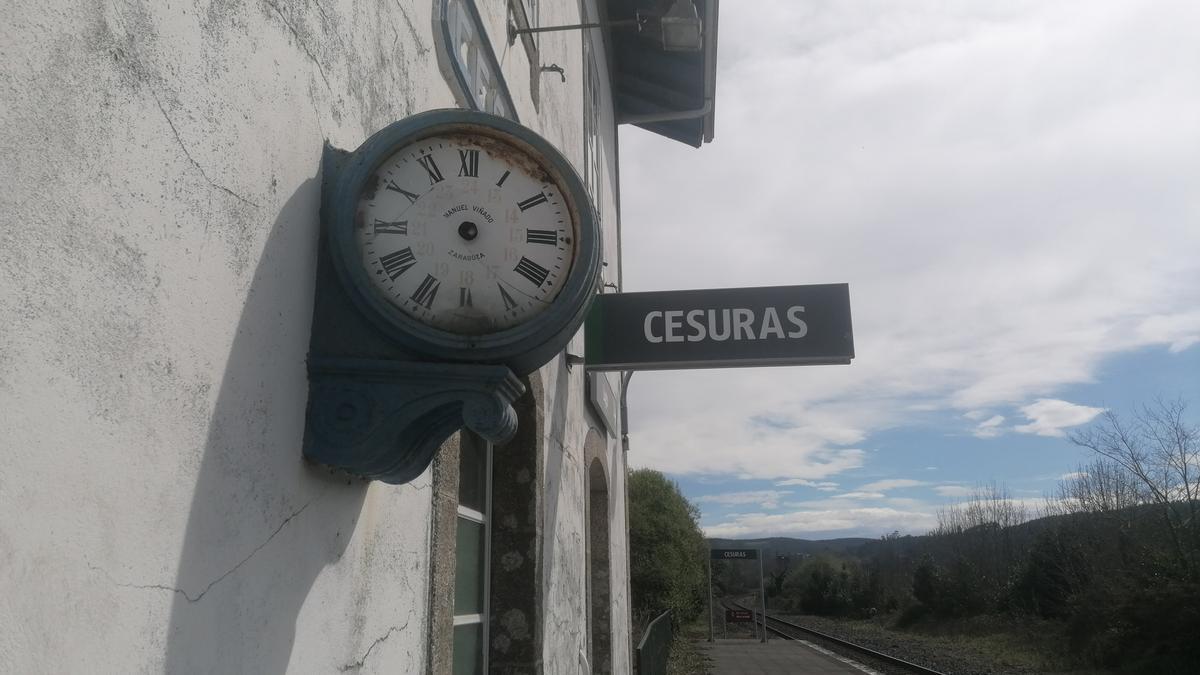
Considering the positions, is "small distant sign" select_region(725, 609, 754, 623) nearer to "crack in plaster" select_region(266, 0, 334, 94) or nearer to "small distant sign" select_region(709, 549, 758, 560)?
"small distant sign" select_region(709, 549, 758, 560)

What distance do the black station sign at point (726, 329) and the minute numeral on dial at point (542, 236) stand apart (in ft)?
8.47

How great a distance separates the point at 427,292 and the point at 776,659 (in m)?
20.3

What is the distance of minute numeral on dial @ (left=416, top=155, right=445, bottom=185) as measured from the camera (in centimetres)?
192

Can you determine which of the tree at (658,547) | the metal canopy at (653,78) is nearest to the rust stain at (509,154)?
the metal canopy at (653,78)

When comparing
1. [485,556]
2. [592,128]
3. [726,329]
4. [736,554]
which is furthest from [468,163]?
[736,554]

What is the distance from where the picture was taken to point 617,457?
9492 millimetres

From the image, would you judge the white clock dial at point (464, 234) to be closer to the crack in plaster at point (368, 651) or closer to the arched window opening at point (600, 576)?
A: the crack in plaster at point (368, 651)

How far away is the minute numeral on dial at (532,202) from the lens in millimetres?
1982

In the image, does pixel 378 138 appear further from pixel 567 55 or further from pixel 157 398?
pixel 567 55

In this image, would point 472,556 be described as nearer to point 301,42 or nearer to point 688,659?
point 301,42

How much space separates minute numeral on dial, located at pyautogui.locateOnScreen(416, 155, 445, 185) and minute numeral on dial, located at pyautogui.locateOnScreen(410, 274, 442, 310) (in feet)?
0.68

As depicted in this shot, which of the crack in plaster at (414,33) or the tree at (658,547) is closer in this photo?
the crack in plaster at (414,33)

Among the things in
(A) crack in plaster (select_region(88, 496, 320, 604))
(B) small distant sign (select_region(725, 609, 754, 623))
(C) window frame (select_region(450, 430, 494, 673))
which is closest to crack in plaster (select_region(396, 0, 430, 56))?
(A) crack in plaster (select_region(88, 496, 320, 604))

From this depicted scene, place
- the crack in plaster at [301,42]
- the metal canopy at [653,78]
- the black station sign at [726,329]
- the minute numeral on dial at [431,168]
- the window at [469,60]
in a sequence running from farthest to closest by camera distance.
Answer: the metal canopy at [653,78], the black station sign at [726,329], the window at [469,60], the minute numeral on dial at [431,168], the crack in plaster at [301,42]
